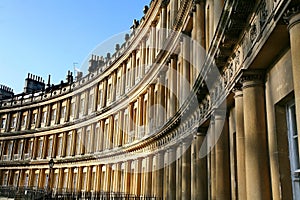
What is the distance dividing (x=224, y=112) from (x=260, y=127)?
277 cm

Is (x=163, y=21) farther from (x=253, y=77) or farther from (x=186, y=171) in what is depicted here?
(x=253, y=77)

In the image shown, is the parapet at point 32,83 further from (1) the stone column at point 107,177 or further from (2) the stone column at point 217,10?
(2) the stone column at point 217,10

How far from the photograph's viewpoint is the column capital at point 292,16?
15.5 ft

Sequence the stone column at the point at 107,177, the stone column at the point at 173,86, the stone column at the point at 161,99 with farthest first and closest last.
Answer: the stone column at the point at 107,177, the stone column at the point at 161,99, the stone column at the point at 173,86

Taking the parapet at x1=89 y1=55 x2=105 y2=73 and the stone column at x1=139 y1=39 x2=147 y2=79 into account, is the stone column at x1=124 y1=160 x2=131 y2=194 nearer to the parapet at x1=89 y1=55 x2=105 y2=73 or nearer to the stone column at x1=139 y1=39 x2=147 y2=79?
the stone column at x1=139 y1=39 x2=147 y2=79

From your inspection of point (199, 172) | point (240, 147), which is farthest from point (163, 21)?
point (240, 147)

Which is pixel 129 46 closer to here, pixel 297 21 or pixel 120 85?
pixel 120 85

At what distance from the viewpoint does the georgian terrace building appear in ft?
20.5

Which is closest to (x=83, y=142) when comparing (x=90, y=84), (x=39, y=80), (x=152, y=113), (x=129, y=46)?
(x=90, y=84)

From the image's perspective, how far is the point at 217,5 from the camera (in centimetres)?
1008

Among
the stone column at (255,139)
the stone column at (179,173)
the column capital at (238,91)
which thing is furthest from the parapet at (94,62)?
the stone column at (255,139)

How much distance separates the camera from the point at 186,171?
44.9 feet

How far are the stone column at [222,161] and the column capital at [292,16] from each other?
4.76 meters

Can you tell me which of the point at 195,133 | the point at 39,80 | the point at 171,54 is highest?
the point at 39,80
